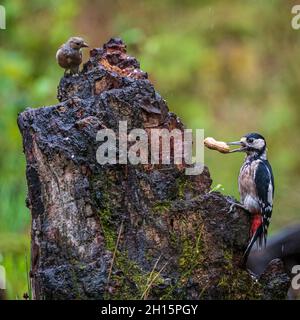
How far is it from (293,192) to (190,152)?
3.65 m

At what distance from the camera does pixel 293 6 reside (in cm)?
1042

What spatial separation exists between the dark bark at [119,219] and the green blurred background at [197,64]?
3.52 m

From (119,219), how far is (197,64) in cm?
898

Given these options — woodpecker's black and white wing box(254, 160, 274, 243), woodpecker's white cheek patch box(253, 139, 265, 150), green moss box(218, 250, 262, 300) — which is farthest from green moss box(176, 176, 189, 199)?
woodpecker's white cheek patch box(253, 139, 265, 150)

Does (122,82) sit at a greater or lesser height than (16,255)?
greater

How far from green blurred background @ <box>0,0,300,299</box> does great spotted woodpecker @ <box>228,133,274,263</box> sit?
206cm

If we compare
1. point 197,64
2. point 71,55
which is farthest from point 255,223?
point 197,64

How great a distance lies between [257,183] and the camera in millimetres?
5723

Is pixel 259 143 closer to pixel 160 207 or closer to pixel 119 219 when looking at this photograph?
pixel 160 207

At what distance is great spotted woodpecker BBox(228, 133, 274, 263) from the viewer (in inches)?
205

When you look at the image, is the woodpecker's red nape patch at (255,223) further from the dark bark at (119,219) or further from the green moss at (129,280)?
the green moss at (129,280)

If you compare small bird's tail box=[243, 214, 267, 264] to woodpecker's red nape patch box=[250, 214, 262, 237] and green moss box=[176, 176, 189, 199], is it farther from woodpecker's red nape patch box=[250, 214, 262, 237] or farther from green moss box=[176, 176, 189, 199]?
green moss box=[176, 176, 189, 199]

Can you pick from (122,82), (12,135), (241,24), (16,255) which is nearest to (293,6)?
(241,24)
